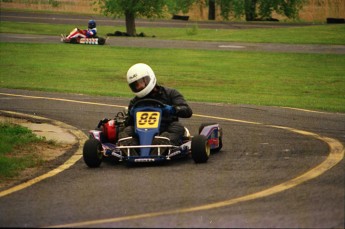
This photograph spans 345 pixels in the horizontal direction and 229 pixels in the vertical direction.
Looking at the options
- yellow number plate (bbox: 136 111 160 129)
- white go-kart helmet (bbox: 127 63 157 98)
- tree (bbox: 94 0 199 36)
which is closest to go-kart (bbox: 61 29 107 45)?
tree (bbox: 94 0 199 36)

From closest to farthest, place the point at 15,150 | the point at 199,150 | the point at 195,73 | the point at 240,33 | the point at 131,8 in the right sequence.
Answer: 1. the point at 199,150
2. the point at 15,150
3. the point at 195,73
4. the point at 240,33
5. the point at 131,8

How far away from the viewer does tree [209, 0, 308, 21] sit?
60100mm

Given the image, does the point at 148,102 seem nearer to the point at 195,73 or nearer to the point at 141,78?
the point at 141,78

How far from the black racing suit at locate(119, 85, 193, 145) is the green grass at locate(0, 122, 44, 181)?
4.30 feet

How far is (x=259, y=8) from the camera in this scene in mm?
64000

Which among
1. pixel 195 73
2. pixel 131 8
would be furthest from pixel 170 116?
pixel 131 8

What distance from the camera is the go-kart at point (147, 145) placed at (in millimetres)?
12180

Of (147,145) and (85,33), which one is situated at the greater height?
(147,145)

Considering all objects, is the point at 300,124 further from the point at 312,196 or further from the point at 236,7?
the point at 236,7

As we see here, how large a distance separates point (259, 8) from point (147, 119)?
52083 mm

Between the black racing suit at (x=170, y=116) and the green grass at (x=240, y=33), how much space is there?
27723 mm

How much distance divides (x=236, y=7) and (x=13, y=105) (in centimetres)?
4427

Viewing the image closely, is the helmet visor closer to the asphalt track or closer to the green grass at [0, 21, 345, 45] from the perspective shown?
the asphalt track

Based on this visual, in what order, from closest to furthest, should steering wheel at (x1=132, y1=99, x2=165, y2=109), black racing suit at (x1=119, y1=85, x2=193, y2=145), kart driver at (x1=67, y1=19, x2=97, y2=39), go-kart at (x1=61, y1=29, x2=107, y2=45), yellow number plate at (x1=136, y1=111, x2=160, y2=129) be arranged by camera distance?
yellow number plate at (x1=136, y1=111, x2=160, y2=129)
black racing suit at (x1=119, y1=85, x2=193, y2=145)
steering wheel at (x1=132, y1=99, x2=165, y2=109)
go-kart at (x1=61, y1=29, x2=107, y2=45)
kart driver at (x1=67, y1=19, x2=97, y2=39)
